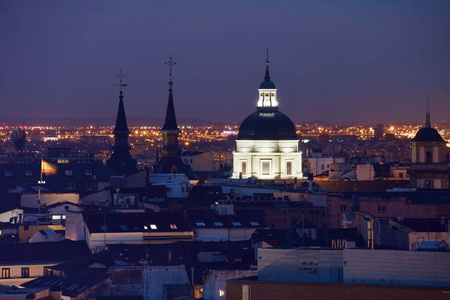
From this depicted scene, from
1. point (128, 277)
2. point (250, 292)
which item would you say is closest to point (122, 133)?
point (128, 277)

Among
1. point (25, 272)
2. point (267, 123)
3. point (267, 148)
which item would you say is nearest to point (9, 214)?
point (25, 272)

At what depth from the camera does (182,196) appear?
102 meters

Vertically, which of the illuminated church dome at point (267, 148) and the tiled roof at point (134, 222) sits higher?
the illuminated church dome at point (267, 148)

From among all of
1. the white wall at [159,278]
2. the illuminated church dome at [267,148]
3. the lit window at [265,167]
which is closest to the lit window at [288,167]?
the illuminated church dome at [267,148]

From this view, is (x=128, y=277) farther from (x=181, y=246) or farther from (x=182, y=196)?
(x=182, y=196)

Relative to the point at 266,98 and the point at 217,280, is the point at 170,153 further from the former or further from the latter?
the point at 217,280

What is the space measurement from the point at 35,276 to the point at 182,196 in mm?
31418

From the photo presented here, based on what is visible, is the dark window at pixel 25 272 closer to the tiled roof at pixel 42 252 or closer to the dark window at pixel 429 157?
the tiled roof at pixel 42 252

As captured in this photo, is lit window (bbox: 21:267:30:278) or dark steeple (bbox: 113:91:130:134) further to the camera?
dark steeple (bbox: 113:91:130:134)

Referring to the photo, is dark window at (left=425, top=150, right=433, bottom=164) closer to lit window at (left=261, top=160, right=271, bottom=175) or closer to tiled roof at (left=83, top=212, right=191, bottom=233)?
lit window at (left=261, top=160, right=271, bottom=175)

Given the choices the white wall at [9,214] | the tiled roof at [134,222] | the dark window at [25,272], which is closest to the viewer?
the dark window at [25,272]

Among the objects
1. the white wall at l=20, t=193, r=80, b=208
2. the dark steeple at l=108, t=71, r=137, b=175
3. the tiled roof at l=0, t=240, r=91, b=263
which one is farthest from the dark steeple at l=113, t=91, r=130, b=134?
the tiled roof at l=0, t=240, r=91, b=263

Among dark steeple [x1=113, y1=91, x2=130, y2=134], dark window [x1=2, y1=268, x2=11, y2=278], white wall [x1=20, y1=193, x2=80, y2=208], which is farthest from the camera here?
dark steeple [x1=113, y1=91, x2=130, y2=134]

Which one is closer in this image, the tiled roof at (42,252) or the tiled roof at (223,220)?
the tiled roof at (42,252)
